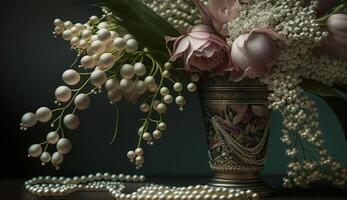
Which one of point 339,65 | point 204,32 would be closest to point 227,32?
point 204,32

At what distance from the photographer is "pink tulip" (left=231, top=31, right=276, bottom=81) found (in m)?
0.76

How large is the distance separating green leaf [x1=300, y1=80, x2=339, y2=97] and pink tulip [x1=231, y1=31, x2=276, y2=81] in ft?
0.24

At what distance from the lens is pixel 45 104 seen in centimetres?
112

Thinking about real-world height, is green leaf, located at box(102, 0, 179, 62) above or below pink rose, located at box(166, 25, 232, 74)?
above

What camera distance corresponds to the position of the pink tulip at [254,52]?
764 millimetres

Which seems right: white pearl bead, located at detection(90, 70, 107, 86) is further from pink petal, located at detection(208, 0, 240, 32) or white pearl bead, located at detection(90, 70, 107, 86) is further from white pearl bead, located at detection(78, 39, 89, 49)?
pink petal, located at detection(208, 0, 240, 32)

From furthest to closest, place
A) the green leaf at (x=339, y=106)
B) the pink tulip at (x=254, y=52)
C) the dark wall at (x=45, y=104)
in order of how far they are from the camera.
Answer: the dark wall at (x=45, y=104) < the green leaf at (x=339, y=106) < the pink tulip at (x=254, y=52)

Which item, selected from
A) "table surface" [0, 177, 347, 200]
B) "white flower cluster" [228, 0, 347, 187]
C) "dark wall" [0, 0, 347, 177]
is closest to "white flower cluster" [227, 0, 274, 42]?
"white flower cluster" [228, 0, 347, 187]

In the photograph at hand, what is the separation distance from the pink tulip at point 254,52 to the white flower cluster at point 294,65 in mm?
→ 15

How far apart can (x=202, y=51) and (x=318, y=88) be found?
0.53ft

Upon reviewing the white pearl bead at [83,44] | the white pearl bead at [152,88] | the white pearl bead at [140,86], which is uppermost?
the white pearl bead at [83,44]

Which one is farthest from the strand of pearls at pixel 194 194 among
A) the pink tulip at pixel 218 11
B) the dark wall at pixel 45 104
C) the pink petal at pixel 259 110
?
the dark wall at pixel 45 104

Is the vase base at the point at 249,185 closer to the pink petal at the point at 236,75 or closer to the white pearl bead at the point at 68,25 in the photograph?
the pink petal at the point at 236,75

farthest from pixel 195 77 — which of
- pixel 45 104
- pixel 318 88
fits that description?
pixel 45 104
